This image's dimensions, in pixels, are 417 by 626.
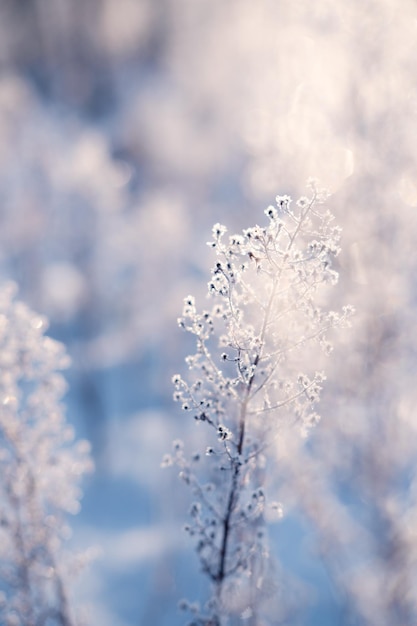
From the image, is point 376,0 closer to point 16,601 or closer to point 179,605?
point 179,605

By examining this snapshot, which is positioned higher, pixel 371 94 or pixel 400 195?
pixel 371 94

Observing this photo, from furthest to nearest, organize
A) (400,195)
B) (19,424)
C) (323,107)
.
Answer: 1. (323,107)
2. (400,195)
3. (19,424)

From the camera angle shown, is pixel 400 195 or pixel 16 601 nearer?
pixel 16 601

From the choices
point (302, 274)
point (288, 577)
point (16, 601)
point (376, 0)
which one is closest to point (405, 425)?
point (288, 577)

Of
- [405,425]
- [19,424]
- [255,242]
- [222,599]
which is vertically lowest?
[222,599]

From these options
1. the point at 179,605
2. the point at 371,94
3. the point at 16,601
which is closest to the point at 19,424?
the point at 16,601

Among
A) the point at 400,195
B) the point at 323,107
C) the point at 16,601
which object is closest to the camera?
the point at 16,601
